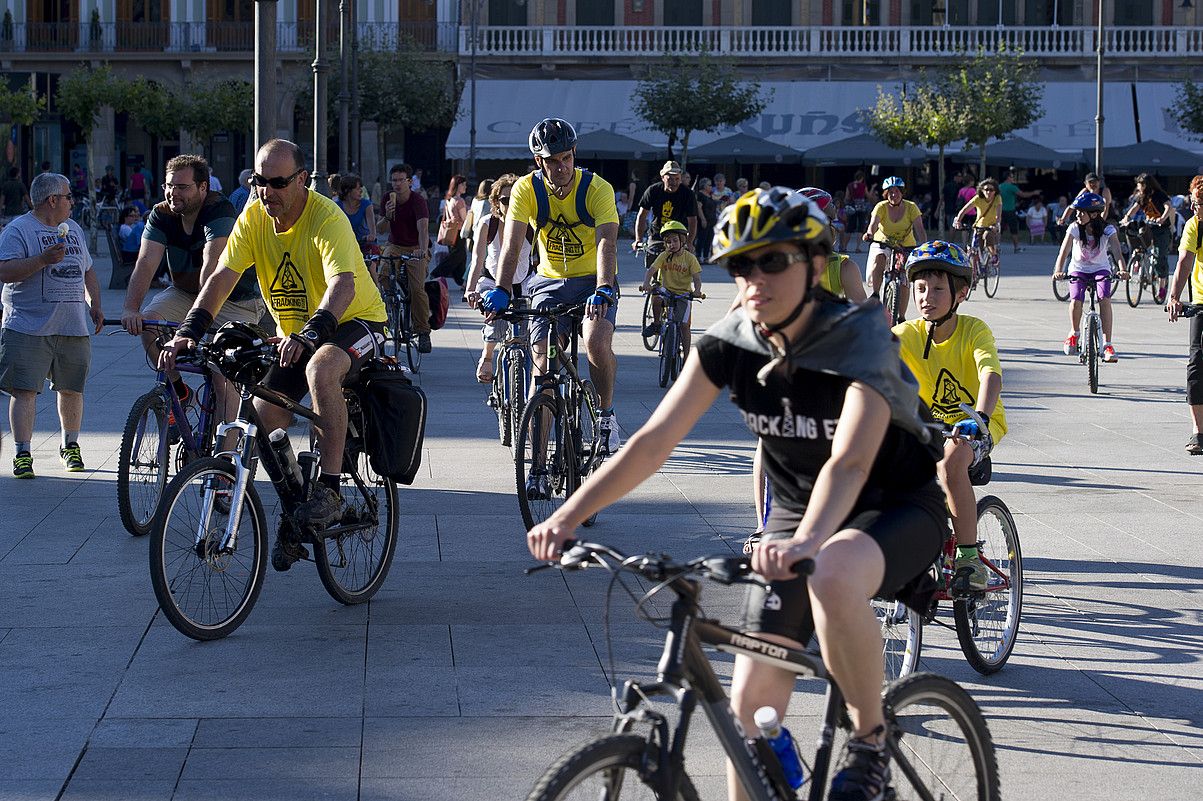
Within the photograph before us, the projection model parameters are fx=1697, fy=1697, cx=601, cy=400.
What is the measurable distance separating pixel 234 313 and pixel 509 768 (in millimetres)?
4838

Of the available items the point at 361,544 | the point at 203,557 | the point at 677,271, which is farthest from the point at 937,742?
the point at 677,271

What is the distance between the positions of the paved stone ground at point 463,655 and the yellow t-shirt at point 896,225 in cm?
782

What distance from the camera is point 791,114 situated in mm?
48438

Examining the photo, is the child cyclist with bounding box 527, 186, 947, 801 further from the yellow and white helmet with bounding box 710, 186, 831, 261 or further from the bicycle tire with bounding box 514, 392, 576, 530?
the bicycle tire with bounding box 514, 392, 576, 530

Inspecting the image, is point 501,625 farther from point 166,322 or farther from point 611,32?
point 611,32

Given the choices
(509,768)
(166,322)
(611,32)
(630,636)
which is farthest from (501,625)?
(611,32)

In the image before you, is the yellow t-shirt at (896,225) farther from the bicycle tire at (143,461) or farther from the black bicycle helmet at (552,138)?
the bicycle tire at (143,461)

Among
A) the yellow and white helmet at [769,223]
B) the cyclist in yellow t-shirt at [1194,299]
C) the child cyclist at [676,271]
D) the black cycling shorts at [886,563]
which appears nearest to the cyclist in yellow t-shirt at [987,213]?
the child cyclist at [676,271]

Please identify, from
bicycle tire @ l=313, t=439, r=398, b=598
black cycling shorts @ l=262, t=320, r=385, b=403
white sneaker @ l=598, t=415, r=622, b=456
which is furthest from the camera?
white sneaker @ l=598, t=415, r=622, b=456

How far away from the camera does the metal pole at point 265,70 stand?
46.0 feet

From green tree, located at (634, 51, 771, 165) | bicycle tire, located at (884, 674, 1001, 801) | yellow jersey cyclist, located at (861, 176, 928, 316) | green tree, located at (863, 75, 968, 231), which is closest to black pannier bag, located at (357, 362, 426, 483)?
bicycle tire, located at (884, 674, 1001, 801)

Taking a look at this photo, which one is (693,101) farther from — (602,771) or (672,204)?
(602,771)

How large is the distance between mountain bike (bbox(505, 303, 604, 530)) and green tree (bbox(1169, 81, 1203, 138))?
40.4 meters

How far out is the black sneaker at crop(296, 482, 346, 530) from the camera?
20.8 feet
